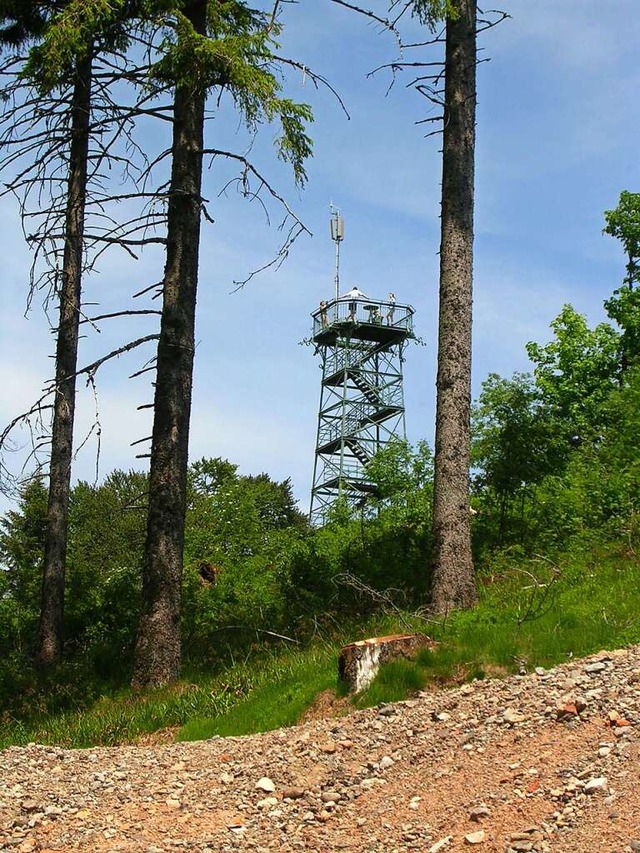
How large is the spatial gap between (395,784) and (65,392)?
436 inches

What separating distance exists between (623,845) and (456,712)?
2.23 meters

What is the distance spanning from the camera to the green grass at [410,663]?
7.73m

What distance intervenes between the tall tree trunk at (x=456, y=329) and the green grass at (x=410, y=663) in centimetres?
54

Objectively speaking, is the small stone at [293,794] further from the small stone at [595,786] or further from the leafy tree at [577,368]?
the leafy tree at [577,368]

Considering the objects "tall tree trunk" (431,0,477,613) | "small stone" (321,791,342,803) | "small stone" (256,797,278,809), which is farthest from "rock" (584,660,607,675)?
"tall tree trunk" (431,0,477,613)

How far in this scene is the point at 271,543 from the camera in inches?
800

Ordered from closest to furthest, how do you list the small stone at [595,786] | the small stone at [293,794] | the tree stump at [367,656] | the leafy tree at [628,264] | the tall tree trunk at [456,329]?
the small stone at [595,786], the small stone at [293,794], the tree stump at [367,656], the tall tree trunk at [456,329], the leafy tree at [628,264]

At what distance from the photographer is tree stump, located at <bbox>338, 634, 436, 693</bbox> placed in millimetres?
7914

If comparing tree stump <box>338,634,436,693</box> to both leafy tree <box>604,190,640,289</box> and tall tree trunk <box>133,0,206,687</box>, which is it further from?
leafy tree <box>604,190,640,289</box>

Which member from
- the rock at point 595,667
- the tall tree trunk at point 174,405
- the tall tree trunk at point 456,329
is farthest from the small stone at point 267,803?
the tall tree trunk at point 174,405

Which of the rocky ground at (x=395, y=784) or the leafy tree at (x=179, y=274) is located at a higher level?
the leafy tree at (x=179, y=274)

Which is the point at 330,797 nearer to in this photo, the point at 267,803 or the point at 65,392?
the point at 267,803

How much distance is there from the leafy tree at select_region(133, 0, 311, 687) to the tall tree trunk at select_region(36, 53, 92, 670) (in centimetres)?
331

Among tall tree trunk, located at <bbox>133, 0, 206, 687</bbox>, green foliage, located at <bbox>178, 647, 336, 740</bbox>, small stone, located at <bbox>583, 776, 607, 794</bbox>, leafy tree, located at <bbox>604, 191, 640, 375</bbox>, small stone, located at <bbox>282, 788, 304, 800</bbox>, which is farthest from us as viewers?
leafy tree, located at <bbox>604, 191, 640, 375</bbox>
